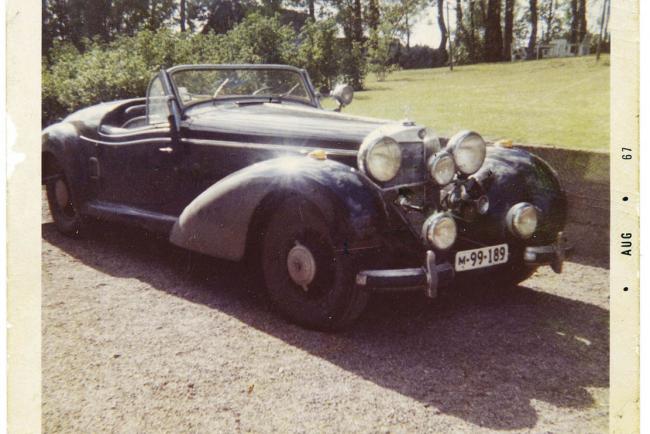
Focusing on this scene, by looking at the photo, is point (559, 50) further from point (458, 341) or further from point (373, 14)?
point (458, 341)

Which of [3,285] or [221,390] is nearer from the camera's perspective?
[3,285]

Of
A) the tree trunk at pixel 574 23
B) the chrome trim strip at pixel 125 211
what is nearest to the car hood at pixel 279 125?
the chrome trim strip at pixel 125 211

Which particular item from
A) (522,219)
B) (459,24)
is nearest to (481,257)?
(522,219)

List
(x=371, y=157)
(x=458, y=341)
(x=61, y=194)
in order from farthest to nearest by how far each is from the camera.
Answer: (x=61, y=194) → (x=458, y=341) → (x=371, y=157)

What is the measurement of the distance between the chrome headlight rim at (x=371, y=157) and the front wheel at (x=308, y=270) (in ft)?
A: 1.04

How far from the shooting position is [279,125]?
370 centimetres

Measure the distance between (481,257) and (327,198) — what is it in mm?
875

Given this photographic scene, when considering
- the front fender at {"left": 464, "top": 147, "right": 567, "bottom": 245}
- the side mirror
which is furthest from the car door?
the front fender at {"left": 464, "top": 147, "right": 567, "bottom": 245}

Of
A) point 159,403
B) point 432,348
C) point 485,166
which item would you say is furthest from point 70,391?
point 485,166

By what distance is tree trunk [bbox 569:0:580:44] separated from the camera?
3050 mm

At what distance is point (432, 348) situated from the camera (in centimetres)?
296
